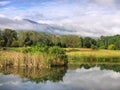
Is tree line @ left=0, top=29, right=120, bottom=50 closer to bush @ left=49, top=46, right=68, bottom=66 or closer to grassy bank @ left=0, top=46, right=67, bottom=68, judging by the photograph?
bush @ left=49, top=46, right=68, bottom=66

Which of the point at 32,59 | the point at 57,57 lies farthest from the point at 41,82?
the point at 57,57

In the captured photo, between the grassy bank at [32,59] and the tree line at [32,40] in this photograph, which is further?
the tree line at [32,40]

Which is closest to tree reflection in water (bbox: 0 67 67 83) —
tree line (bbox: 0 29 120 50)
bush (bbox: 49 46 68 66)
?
bush (bbox: 49 46 68 66)

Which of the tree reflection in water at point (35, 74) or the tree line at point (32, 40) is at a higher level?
the tree line at point (32, 40)

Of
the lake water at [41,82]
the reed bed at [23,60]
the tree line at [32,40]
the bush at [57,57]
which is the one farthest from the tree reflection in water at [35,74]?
the tree line at [32,40]

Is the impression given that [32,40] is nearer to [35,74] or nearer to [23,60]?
[23,60]

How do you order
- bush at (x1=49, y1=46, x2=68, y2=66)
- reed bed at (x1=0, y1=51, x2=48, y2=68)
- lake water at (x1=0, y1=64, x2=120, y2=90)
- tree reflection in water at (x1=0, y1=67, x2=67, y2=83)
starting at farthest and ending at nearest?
bush at (x1=49, y1=46, x2=68, y2=66)
reed bed at (x1=0, y1=51, x2=48, y2=68)
tree reflection in water at (x1=0, y1=67, x2=67, y2=83)
lake water at (x1=0, y1=64, x2=120, y2=90)

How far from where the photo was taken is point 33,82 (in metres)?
21.0

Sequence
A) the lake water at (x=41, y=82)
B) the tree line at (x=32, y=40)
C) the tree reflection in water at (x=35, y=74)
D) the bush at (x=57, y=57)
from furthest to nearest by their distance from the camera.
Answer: the tree line at (x=32, y=40) → the bush at (x=57, y=57) → the tree reflection in water at (x=35, y=74) → the lake water at (x=41, y=82)

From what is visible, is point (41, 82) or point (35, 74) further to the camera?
point (35, 74)

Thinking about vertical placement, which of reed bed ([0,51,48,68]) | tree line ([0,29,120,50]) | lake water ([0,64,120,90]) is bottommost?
lake water ([0,64,120,90])

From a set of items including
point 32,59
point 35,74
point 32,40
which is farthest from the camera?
point 32,40

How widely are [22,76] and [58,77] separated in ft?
9.21

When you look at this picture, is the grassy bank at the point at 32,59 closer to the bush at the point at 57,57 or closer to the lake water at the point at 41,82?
the bush at the point at 57,57
